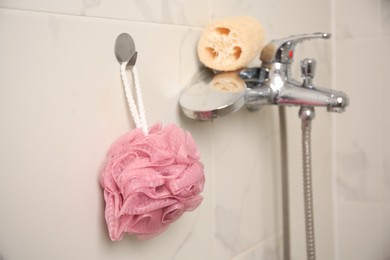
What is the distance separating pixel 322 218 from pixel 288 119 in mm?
275

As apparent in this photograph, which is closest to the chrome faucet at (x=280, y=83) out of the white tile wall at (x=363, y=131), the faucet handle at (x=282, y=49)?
the faucet handle at (x=282, y=49)

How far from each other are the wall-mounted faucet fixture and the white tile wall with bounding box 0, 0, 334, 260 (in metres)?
0.04

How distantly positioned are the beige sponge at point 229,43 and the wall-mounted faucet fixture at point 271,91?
3 cm

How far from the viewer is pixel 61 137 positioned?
0.39m

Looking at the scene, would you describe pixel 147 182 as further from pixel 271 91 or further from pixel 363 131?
pixel 363 131

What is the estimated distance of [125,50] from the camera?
0.45m

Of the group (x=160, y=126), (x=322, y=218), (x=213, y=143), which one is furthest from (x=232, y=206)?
(x=322, y=218)

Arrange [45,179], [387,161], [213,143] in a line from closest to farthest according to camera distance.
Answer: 1. [45,179]
2. [213,143]
3. [387,161]

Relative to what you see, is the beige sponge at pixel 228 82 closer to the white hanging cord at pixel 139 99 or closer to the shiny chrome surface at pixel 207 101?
the shiny chrome surface at pixel 207 101

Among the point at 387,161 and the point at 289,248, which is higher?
the point at 387,161

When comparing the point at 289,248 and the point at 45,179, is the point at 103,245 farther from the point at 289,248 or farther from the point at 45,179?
the point at 289,248

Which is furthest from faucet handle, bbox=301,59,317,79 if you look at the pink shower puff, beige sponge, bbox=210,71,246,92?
the pink shower puff

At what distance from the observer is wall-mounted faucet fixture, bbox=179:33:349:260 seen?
508 millimetres

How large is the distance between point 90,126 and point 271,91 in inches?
11.7
